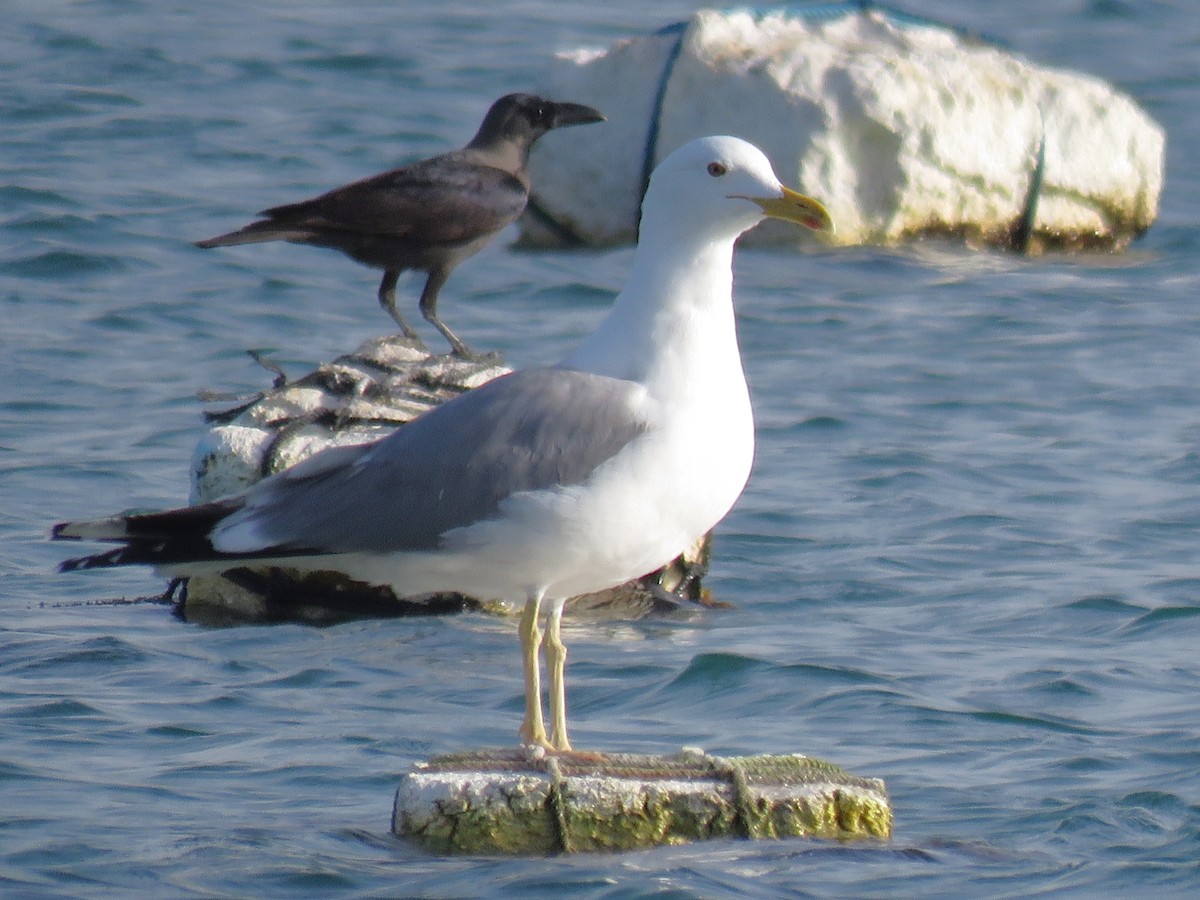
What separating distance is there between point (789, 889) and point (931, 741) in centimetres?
139

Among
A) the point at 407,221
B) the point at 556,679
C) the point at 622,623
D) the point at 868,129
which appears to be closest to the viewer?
the point at 556,679

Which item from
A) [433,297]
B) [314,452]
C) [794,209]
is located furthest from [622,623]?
[794,209]

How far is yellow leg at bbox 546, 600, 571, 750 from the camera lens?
16.9ft

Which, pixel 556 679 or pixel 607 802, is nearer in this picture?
pixel 607 802

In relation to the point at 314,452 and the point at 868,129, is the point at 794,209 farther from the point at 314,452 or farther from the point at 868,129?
the point at 868,129

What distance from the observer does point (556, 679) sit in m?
5.22

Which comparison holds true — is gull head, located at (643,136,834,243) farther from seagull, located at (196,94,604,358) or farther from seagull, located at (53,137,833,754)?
seagull, located at (196,94,604,358)

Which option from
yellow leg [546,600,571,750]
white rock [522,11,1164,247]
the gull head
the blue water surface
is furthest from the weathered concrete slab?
white rock [522,11,1164,247]

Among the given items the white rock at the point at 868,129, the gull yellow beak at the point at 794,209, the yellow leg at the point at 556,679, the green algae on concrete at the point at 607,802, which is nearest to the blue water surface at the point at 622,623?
the green algae on concrete at the point at 607,802

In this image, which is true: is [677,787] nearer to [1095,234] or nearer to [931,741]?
[931,741]

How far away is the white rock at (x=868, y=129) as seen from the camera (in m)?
12.1

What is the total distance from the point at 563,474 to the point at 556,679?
0.58 metres

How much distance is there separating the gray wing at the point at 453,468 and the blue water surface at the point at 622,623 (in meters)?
0.67

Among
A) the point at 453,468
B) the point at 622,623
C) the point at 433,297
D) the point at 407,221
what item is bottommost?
the point at 622,623
